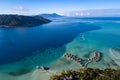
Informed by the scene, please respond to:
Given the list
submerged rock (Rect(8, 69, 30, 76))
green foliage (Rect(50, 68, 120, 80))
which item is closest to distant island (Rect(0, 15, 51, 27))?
submerged rock (Rect(8, 69, 30, 76))

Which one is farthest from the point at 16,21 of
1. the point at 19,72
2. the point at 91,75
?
the point at 91,75

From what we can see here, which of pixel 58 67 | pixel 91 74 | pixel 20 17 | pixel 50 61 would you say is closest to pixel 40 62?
pixel 50 61

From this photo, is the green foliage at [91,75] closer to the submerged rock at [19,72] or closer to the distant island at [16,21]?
the submerged rock at [19,72]

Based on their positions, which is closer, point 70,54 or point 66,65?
point 66,65

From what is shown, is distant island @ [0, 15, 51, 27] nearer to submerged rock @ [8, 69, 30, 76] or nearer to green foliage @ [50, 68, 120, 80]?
submerged rock @ [8, 69, 30, 76]

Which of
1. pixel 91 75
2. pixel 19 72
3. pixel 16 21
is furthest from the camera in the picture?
pixel 16 21

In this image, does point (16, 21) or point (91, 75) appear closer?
point (91, 75)

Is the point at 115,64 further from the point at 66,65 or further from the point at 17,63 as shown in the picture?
the point at 17,63

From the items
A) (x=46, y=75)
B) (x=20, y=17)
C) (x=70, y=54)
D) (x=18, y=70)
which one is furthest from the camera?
(x=20, y=17)

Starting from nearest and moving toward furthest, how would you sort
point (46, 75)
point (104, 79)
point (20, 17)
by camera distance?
point (104, 79)
point (46, 75)
point (20, 17)

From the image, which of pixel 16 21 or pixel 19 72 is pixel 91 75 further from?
pixel 16 21

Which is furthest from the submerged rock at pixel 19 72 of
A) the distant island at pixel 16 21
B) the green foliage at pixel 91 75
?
the distant island at pixel 16 21
